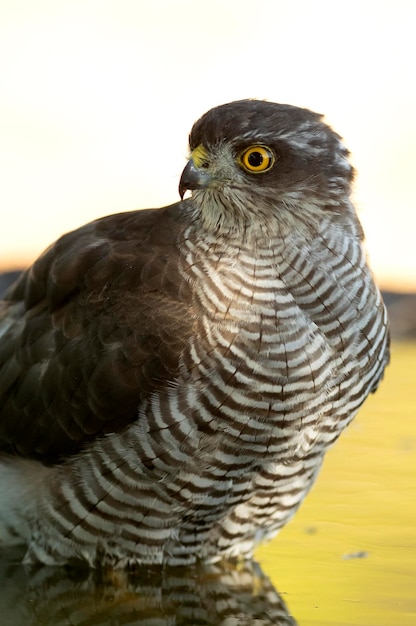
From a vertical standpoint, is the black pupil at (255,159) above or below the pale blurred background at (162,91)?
above

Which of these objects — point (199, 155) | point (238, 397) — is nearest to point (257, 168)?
point (199, 155)

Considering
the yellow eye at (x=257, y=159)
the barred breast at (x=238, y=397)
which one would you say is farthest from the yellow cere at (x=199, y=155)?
the barred breast at (x=238, y=397)

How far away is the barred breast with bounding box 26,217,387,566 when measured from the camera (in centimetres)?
631

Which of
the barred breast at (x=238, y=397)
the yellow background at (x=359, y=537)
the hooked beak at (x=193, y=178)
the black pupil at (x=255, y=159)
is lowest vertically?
the yellow background at (x=359, y=537)

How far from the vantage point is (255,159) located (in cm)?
642

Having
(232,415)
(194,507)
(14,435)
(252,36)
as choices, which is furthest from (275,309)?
(252,36)

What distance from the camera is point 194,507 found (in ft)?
21.9

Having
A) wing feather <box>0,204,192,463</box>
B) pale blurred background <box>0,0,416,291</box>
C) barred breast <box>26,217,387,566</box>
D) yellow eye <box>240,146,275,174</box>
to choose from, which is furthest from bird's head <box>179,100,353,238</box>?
pale blurred background <box>0,0,416,291</box>

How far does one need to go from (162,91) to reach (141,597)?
30.6ft

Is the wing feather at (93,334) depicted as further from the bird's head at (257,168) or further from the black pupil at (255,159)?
the black pupil at (255,159)

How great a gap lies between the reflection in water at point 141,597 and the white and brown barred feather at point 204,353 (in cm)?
15

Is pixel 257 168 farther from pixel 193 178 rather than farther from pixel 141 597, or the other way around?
pixel 141 597

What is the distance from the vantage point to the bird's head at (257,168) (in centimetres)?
637

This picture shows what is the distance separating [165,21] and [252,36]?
1.04m
